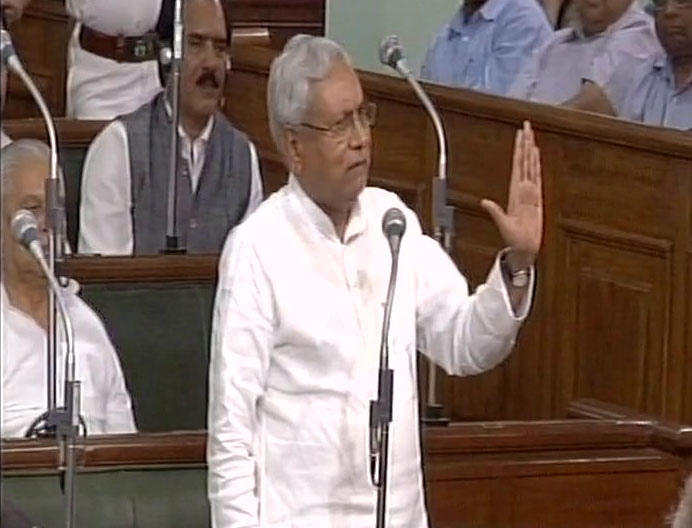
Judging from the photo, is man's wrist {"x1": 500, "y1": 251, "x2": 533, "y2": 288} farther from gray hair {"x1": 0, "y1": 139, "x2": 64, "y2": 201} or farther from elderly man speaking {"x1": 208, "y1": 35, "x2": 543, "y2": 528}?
gray hair {"x1": 0, "y1": 139, "x2": 64, "y2": 201}

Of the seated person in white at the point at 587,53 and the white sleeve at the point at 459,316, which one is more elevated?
the seated person in white at the point at 587,53

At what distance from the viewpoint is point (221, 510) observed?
260 centimetres

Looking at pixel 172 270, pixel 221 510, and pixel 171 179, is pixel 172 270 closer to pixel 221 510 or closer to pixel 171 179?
pixel 171 179

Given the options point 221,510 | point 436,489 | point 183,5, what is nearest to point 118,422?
point 436,489

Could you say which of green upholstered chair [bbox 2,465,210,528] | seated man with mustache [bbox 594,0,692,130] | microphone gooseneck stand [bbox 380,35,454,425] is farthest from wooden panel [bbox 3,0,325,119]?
green upholstered chair [bbox 2,465,210,528]

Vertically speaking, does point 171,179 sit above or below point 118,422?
above

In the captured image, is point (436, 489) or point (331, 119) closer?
point (331, 119)

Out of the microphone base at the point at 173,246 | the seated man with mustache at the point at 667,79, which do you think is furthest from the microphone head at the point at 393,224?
the seated man with mustache at the point at 667,79

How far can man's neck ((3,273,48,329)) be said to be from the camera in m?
3.40

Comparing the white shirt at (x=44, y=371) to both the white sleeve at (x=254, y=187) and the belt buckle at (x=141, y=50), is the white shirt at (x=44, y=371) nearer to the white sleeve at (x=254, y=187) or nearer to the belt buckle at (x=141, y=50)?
the white sleeve at (x=254, y=187)

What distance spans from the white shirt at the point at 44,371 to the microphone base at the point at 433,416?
717 mm

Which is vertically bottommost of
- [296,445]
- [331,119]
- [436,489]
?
[436,489]

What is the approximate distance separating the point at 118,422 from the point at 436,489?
59 cm

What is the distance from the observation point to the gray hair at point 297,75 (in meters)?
2.66
